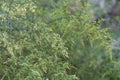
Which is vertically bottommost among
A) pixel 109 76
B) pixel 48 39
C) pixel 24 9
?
pixel 109 76

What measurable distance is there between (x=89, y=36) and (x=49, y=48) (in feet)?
0.82

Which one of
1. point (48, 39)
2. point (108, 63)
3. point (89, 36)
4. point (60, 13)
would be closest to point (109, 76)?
point (108, 63)

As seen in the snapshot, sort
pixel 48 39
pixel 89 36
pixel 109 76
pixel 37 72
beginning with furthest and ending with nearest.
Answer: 1. pixel 109 76
2. pixel 89 36
3. pixel 48 39
4. pixel 37 72

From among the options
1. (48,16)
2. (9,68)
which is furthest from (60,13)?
(9,68)

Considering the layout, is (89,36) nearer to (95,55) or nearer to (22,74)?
(95,55)

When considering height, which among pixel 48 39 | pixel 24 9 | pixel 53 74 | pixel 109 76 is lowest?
pixel 109 76

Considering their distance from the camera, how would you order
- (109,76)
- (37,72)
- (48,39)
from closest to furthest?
1. (37,72)
2. (48,39)
3. (109,76)

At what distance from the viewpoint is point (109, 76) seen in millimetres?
1475

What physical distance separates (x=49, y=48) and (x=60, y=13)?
0.28 metres

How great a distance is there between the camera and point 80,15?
1.38m

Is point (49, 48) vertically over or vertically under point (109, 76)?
over

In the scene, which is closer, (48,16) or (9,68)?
(9,68)

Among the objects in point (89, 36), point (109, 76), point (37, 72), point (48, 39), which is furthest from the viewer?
point (109, 76)

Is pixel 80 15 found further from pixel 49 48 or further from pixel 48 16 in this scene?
pixel 49 48
